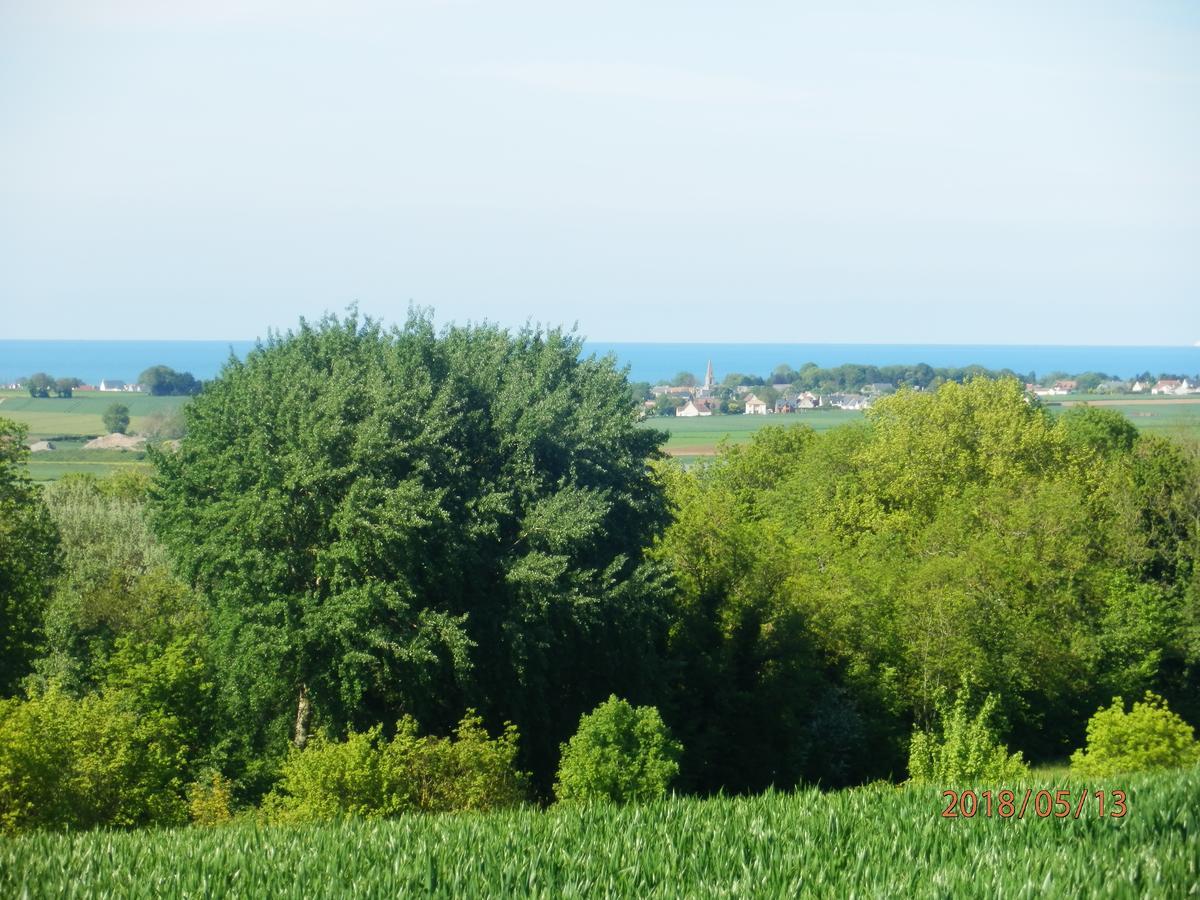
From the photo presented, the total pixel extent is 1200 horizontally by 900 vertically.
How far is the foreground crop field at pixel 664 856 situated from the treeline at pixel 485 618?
698 cm

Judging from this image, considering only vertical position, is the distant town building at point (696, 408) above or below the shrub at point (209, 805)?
above

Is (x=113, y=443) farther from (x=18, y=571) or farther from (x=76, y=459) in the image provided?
(x=18, y=571)

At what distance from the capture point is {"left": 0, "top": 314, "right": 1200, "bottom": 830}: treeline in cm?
2441

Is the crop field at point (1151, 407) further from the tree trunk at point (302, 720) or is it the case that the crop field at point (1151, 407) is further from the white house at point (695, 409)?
the tree trunk at point (302, 720)

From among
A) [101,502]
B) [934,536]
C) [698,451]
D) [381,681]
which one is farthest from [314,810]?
[698,451]

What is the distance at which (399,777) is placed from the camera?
22234mm

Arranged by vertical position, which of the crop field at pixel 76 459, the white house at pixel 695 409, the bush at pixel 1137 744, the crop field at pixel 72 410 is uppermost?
the white house at pixel 695 409

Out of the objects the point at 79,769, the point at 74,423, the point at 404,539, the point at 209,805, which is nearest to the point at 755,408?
the point at 74,423

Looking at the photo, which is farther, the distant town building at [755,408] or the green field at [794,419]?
the distant town building at [755,408]

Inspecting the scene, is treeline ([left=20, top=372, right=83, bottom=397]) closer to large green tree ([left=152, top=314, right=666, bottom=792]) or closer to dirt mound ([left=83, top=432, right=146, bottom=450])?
dirt mound ([left=83, top=432, right=146, bottom=450])

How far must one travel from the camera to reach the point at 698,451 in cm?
12425

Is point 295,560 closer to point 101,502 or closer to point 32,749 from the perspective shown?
point 32,749
